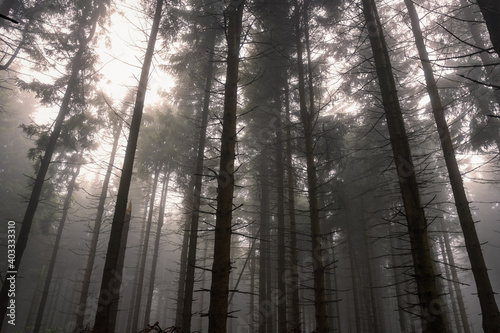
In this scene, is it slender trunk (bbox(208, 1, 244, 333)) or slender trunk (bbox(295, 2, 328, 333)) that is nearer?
slender trunk (bbox(208, 1, 244, 333))

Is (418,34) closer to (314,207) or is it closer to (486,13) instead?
(486,13)

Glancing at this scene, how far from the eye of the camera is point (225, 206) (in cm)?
464

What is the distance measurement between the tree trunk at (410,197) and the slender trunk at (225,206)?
298 centimetres

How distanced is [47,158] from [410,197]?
39.7ft

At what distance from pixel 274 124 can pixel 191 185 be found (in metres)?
5.08

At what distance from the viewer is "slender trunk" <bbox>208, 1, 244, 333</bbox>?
13.3 feet

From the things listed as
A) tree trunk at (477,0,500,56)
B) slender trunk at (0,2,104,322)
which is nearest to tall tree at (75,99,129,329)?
slender trunk at (0,2,104,322)

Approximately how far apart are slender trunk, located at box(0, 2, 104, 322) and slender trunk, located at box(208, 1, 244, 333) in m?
7.58

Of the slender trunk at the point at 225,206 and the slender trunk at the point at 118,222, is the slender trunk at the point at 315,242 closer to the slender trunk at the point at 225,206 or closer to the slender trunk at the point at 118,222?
the slender trunk at the point at 225,206

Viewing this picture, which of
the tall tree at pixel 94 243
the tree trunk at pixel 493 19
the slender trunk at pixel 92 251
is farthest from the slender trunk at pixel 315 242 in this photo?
the slender trunk at pixel 92 251

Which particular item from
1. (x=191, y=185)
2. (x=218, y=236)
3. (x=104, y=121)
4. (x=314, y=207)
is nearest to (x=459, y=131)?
(x=314, y=207)

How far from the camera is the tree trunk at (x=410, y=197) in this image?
13.5ft

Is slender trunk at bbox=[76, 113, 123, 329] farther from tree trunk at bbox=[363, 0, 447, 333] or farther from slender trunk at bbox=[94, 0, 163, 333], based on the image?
tree trunk at bbox=[363, 0, 447, 333]

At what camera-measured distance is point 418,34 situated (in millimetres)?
8656
